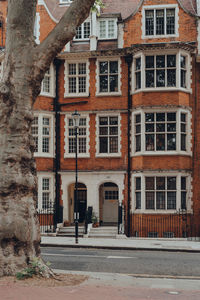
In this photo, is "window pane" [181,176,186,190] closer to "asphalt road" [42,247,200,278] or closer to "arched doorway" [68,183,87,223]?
"arched doorway" [68,183,87,223]

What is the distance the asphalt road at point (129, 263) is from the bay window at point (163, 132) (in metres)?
9.49

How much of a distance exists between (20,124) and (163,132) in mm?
15906

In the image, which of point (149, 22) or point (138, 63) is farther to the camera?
point (149, 22)

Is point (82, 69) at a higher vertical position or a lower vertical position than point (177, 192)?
higher

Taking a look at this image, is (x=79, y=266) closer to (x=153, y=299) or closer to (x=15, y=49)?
(x=153, y=299)

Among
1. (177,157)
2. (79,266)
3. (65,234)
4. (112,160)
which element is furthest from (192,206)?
(79,266)

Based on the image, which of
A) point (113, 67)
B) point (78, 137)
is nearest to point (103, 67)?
point (113, 67)

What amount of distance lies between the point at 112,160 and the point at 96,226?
3.77 m

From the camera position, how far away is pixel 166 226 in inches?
982

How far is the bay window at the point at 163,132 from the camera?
25391 millimetres

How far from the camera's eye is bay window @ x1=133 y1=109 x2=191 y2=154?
83.3 ft

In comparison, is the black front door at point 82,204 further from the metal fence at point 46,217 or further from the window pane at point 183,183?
the window pane at point 183,183

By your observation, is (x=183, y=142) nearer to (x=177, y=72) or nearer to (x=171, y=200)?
(x=171, y=200)

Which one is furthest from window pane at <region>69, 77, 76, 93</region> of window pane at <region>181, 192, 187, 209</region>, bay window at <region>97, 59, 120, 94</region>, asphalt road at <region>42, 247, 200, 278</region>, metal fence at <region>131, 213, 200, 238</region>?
asphalt road at <region>42, 247, 200, 278</region>
